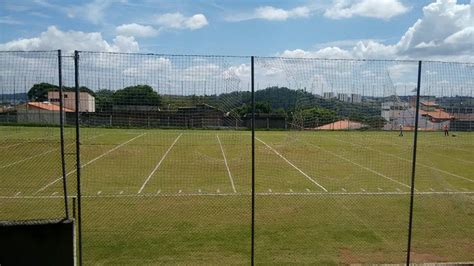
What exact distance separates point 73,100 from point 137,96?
0.87 metres

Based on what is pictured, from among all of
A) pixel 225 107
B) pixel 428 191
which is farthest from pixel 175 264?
pixel 428 191

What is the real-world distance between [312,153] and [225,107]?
70.2ft

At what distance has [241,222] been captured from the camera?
416 inches

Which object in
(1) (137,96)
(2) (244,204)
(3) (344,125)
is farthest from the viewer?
(2) (244,204)

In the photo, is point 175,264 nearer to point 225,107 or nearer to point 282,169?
point 225,107

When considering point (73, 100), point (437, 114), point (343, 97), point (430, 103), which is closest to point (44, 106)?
point (73, 100)

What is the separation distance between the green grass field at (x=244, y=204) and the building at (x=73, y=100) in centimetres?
70

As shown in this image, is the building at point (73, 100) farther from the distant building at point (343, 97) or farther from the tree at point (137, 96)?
the distant building at point (343, 97)

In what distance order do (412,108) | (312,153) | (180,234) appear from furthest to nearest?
1. (312,153)
2. (180,234)
3. (412,108)

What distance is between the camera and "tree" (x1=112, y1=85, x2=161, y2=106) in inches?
241

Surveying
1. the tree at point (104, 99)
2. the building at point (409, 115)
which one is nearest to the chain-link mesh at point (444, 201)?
the building at point (409, 115)

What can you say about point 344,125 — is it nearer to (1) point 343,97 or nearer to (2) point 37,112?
(1) point 343,97

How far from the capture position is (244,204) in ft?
41.6

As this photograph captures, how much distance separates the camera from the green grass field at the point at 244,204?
852 cm
